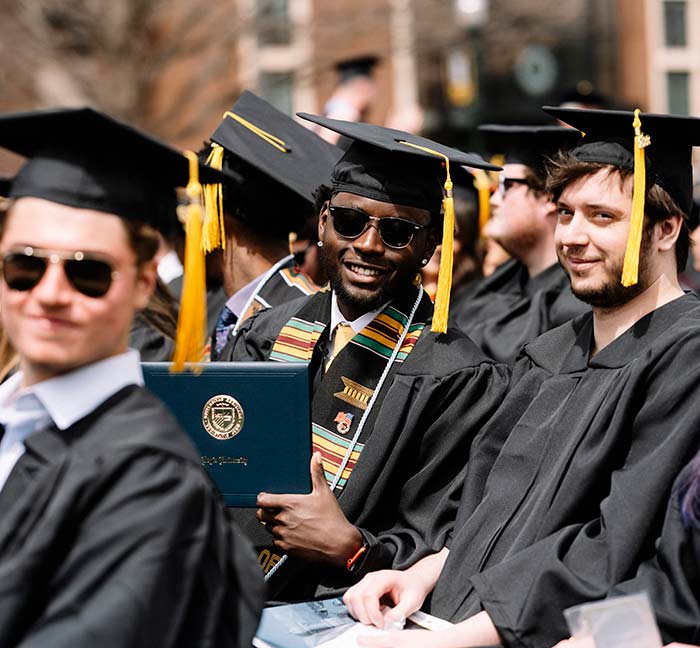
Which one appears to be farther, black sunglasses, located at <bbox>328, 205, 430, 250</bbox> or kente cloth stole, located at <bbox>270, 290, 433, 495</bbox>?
black sunglasses, located at <bbox>328, 205, 430, 250</bbox>

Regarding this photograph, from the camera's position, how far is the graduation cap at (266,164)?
4.39 metres

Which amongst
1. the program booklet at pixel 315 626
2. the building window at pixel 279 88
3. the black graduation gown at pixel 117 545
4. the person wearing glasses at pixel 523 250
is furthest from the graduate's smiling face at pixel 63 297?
the building window at pixel 279 88

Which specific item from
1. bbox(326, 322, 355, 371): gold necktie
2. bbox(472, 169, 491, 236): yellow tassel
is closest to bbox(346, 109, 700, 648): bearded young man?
bbox(326, 322, 355, 371): gold necktie

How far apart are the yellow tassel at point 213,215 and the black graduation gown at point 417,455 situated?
114 cm

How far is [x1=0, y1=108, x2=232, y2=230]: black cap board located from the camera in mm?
2121

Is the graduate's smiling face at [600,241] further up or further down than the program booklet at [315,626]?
further up

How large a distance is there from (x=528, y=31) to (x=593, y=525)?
55.7 ft

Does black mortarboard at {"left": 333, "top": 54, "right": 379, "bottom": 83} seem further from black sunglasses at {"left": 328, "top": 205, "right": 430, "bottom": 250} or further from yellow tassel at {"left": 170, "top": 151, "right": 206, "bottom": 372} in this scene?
yellow tassel at {"left": 170, "top": 151, "right": 206, "bottom": 372}

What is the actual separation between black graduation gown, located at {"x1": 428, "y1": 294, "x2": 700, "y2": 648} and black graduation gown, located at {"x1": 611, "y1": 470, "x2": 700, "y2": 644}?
6 centimetres

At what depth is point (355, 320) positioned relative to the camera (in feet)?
11.8

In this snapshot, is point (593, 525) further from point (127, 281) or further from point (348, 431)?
point (127, 281)

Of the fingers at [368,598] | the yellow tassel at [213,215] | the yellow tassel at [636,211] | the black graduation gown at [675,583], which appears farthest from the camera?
the yellow tassel at [213,215]

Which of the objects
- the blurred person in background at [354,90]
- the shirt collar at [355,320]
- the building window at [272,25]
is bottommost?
the shirt collar at [355,320]

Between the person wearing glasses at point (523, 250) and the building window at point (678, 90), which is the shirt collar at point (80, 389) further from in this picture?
the building window at point (678, 90)
